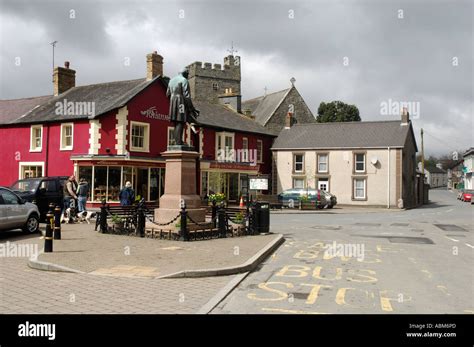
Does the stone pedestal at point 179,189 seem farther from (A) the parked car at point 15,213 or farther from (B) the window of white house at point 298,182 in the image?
(B) the window of white house at point 298,182

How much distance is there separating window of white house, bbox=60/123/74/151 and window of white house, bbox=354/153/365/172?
24914 millimetres

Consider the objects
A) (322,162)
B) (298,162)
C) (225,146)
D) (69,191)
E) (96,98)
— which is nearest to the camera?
(69,191)

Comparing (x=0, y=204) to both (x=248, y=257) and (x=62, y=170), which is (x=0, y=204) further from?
(x=62, y=170)

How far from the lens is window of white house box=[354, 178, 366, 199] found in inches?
1595

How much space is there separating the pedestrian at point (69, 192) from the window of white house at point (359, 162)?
28617mm

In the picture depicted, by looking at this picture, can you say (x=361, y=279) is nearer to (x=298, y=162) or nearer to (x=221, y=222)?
(x=221, y=222)

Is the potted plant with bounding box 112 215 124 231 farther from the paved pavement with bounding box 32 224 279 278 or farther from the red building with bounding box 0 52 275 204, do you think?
the red building with bounding box 0 52 275 204

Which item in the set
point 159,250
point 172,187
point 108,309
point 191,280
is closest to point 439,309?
point 191,280

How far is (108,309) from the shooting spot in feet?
20.3

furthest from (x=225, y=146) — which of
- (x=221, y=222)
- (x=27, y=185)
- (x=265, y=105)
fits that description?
(x=221, y=222)

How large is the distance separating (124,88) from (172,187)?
17.9 m

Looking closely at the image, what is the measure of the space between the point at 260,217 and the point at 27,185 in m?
10.2

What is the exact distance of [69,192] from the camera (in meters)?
18.0

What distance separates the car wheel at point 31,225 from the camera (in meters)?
14.3
